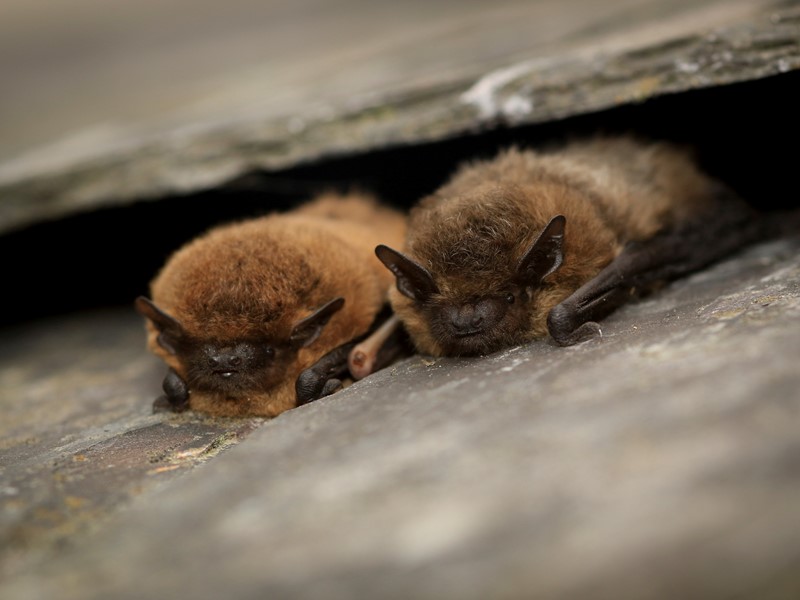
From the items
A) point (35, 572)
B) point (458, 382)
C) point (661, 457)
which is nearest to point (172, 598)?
point (35, 572)

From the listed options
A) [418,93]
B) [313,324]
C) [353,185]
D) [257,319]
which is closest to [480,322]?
[313,324]

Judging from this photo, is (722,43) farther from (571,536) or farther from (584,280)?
(571,536)

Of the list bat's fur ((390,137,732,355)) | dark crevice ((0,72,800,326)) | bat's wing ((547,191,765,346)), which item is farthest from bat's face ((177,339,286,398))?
dark crevice ((0,72,800,326))

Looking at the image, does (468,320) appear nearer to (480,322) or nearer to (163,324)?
(480,322)

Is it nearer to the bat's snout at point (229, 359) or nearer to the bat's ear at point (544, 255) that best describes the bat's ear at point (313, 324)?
the bat's snout at point (229, 359)

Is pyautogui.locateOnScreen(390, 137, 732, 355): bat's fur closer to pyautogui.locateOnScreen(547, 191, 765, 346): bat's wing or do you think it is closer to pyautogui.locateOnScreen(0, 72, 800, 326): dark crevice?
pyautogui.locateOnScreen(547, 191, 765, 346): bat's wing

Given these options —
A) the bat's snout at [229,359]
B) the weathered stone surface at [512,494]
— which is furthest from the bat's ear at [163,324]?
the weathered stone surface at [512,494]
